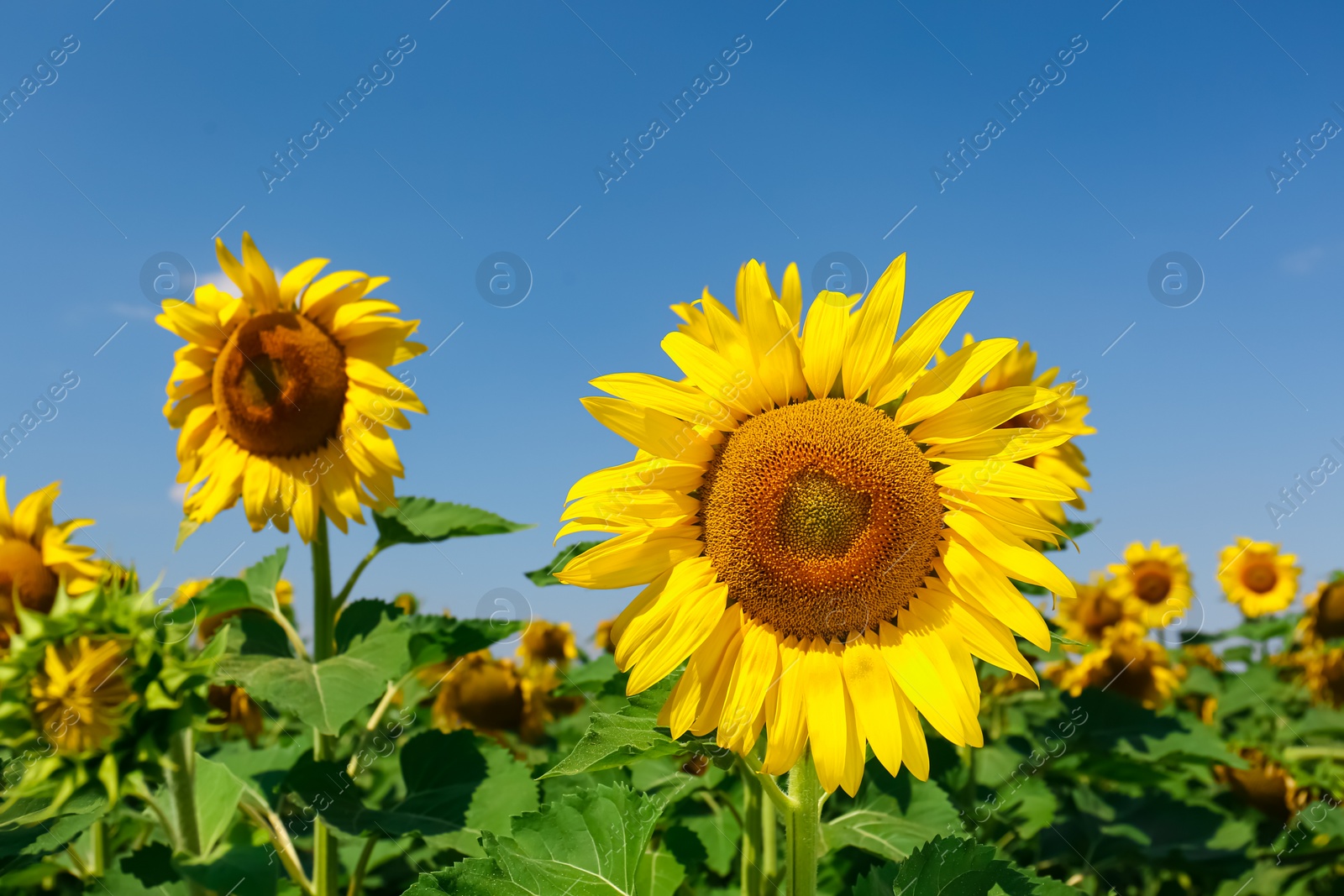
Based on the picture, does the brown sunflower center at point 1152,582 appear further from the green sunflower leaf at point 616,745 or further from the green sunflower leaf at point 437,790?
the green sunflower leaf at point 616,745

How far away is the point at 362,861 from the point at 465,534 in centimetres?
136

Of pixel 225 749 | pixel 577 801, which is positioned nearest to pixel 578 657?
pixel 225 749

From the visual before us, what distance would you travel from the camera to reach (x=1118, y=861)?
4.77 metres

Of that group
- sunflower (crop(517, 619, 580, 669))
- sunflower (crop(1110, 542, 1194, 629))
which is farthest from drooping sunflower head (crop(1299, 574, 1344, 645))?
sunflower (crop(517, 619, 580, 669))

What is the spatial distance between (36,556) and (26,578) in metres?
0.13

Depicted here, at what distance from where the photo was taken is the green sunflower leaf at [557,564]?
2.69 meters

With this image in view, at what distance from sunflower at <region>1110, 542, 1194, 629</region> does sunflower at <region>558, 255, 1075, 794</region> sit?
5.70m

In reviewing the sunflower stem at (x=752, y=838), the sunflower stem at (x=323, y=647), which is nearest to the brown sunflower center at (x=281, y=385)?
the sunflower stem at (x=323, y=647)

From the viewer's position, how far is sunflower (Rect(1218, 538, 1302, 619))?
8.87 metres

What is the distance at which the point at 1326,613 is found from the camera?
23.1 feet

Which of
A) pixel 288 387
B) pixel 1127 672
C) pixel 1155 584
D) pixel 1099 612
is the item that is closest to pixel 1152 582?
pixel 1155 584

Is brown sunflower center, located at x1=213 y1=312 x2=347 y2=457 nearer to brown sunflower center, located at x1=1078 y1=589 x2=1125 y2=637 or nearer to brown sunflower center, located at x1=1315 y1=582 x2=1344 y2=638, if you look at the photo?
brown sunflower center, located at x1=1078 y1=589 x2=1125 y2=637

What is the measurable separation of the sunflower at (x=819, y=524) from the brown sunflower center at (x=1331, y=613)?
633 centimetres

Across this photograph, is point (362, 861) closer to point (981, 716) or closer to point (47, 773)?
point (47, 773)
